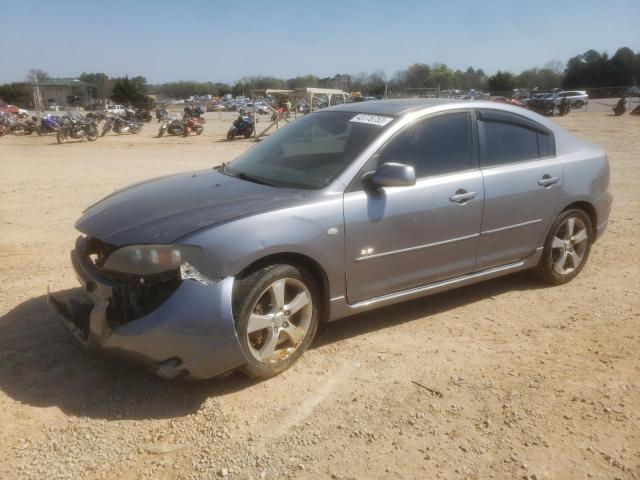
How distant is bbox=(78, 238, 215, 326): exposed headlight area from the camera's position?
2.85 m

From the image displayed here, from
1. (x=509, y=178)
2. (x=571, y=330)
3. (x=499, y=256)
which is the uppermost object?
(x=509, y=178)

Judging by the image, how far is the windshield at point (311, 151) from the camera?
3.60 m

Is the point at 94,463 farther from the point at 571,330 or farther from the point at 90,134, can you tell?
the point at 90,134

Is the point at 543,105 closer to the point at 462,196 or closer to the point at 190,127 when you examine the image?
the point at 190,127

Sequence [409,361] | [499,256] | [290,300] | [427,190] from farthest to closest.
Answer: [499,256] < [427,190] < [409,361] < [290,300]

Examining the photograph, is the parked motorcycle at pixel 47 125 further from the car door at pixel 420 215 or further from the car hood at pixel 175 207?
the car door at pixel 420 215

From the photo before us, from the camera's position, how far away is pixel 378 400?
303 centimetres

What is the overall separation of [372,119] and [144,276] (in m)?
1.95

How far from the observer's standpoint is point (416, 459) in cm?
255

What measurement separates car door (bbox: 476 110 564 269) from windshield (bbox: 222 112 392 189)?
94cm

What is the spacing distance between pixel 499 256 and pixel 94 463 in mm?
3117

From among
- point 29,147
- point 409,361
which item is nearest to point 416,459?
point 409,361

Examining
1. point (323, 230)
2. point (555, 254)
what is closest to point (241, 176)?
point (323, 230)

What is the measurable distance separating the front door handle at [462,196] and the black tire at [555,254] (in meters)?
1.05
